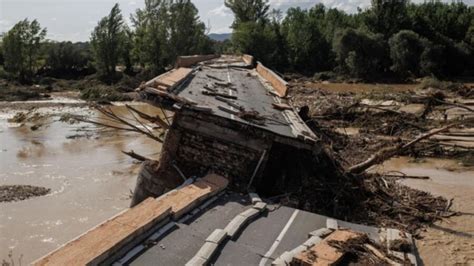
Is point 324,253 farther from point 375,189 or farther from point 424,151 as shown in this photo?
point 424,151

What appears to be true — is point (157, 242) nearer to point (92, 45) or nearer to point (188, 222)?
point (188, 222)

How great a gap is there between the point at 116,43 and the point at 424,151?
40.1 m

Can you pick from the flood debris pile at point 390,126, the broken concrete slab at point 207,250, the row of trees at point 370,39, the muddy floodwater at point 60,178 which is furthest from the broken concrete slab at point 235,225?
the row of trees at point 370,39

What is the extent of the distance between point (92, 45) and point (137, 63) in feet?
24.7

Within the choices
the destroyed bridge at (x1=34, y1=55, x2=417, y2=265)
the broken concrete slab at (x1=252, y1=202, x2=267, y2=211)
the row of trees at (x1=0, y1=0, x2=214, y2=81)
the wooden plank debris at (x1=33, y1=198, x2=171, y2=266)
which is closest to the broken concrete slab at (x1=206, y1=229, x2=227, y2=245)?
the destroyed bridge at (x1=34, y1=55, x2=417, y2=265)

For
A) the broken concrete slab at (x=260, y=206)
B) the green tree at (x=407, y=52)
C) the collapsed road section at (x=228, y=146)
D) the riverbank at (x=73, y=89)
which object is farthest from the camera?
the green tree at (x=407, y=52)

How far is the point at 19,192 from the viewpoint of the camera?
13.6 meters

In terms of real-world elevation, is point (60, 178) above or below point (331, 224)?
below

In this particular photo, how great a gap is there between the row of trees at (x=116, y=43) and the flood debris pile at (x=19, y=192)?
108 feet

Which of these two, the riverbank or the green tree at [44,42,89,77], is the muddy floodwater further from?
the green tree at [44,42,89,77]

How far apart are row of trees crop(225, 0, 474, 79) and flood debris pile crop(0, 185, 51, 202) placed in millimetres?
33040

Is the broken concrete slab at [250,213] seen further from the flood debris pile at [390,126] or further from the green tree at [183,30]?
the green tree at [183,30]

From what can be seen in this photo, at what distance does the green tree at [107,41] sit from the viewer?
46938mm

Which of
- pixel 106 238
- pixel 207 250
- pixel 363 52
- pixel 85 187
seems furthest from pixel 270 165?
pixel 363 52
